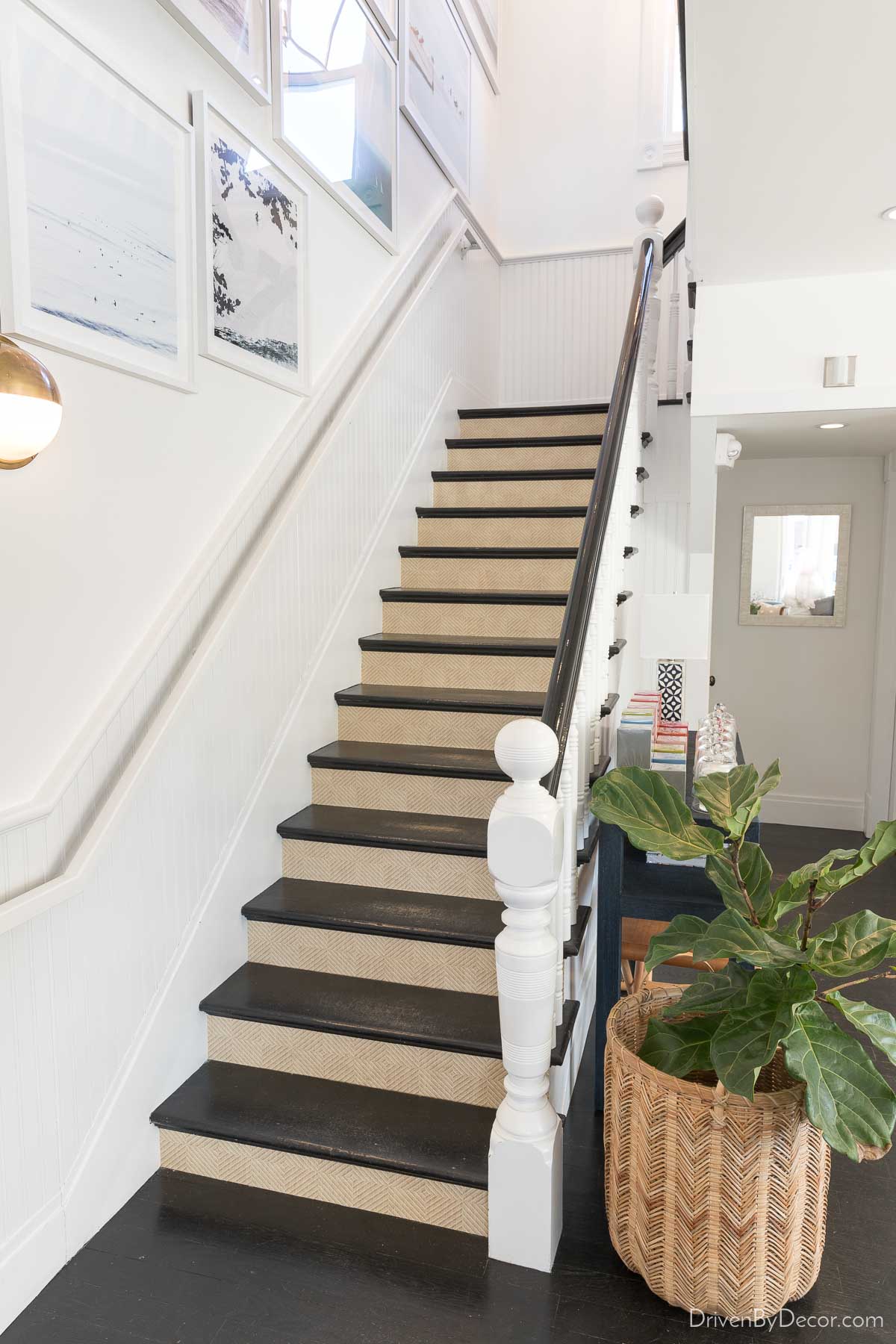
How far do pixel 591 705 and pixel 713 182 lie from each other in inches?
A: 58.8

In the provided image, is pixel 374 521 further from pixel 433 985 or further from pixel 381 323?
pixel 433 985

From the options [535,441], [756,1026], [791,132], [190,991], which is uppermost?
[791,132]

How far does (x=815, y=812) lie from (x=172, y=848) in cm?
456

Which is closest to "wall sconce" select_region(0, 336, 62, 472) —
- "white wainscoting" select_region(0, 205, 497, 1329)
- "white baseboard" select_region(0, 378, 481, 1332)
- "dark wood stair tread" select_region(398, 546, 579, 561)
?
"white wainscoting" select_region(0, 205, 497, 1329)

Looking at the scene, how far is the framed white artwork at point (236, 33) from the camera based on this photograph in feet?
7.59

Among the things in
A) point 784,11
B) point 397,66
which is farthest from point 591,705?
point 397,66

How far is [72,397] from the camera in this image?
6.33 feet

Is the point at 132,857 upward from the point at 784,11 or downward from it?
downward

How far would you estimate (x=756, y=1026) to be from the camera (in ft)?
5.52

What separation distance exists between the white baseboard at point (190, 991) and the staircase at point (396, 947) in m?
0.06

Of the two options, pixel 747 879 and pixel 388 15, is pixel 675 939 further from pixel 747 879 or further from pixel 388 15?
pixel 388 15

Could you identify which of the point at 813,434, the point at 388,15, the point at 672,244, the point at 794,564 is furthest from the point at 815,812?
the point at 388,15

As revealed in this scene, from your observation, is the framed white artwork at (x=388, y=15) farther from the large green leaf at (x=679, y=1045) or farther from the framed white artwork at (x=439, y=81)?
the large green leaf at (x=679, y=1045)

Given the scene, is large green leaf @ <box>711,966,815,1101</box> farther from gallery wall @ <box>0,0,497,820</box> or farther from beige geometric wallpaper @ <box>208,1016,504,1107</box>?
gallery wall @ <box>0,0,497,820</box>
